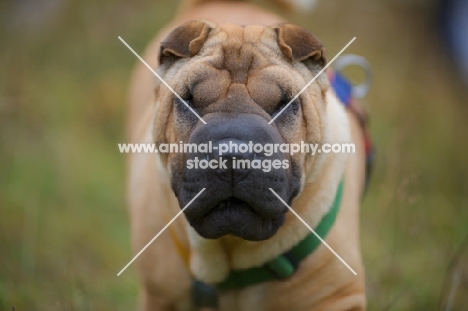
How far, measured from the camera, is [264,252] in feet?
9.41

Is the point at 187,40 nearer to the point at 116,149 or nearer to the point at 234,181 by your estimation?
the point at 234,181

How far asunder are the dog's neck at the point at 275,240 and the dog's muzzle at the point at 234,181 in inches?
10.3

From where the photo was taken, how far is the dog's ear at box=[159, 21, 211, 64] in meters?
2.90

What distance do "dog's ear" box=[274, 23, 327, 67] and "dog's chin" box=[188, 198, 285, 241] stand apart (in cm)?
69

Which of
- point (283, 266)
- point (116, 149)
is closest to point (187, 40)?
point (283, 266)

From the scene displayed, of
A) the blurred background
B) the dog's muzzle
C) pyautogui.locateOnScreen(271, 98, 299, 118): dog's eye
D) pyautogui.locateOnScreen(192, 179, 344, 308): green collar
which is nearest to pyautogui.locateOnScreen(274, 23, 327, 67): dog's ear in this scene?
pyautogui.locateOnScreen(271, 98, 299, 118): dog's eye

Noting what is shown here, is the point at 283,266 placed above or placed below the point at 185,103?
below

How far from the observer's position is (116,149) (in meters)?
5.62

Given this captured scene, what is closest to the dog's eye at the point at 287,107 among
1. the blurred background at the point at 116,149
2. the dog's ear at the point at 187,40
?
the dog's ear at the point at 187,40

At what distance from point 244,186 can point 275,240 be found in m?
0.50

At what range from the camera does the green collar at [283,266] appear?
9.43 feet

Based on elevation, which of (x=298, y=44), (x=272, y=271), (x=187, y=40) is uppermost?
(x=298, y=44)

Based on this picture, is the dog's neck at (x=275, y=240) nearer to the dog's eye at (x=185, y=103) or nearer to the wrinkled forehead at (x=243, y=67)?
the wrinkled forehead at (x=243, y=67)

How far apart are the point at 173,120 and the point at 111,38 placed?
162 inches
